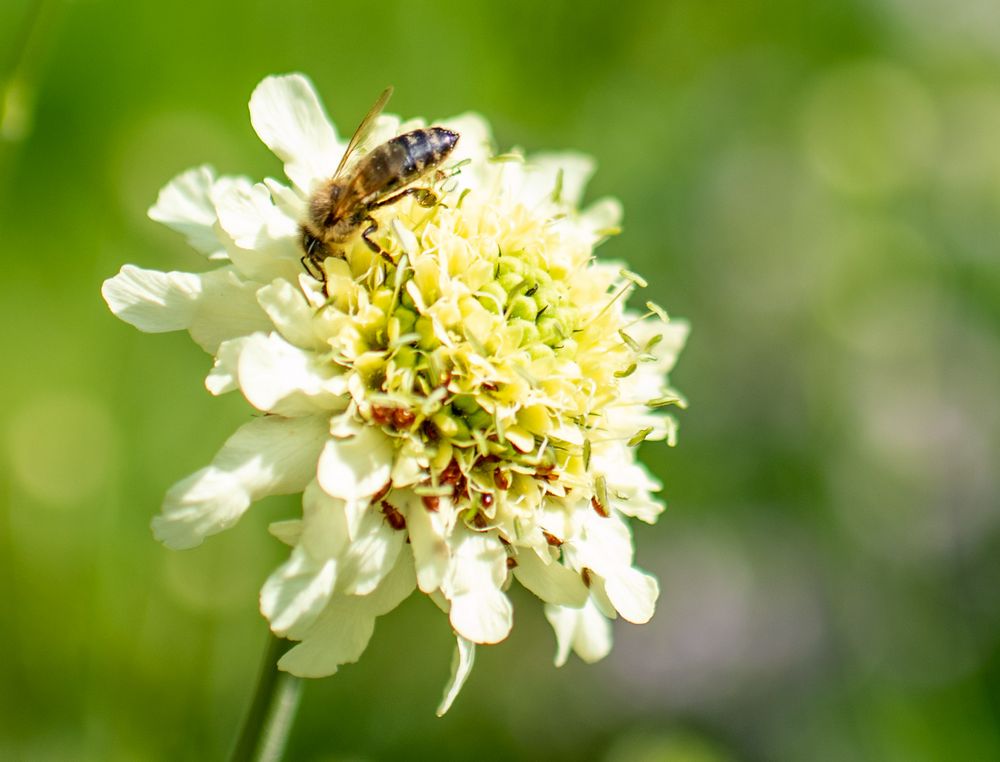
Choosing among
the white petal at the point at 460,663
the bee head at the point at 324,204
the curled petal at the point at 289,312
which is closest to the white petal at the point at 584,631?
the white petal at the point at 460,663

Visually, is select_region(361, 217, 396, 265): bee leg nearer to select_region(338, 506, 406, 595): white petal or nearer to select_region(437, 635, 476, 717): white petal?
select_region(338, 506, 406, 595): white petal

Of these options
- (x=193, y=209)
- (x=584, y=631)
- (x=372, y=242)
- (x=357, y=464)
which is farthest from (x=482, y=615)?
(x=193, y=209)

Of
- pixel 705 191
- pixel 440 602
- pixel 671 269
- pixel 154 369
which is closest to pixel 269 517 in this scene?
pixel 154 369

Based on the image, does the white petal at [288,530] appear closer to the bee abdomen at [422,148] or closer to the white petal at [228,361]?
the white petal at [228,361]

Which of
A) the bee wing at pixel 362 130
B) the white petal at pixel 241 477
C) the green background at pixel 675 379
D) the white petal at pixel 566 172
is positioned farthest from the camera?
the green background at pixel 675 379

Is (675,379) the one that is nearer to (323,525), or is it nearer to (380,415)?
(380,415)

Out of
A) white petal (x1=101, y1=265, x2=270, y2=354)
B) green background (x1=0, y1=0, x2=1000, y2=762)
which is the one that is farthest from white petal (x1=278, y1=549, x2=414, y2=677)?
green background (x1=0, y1=0, x2=1000, y2=762)
